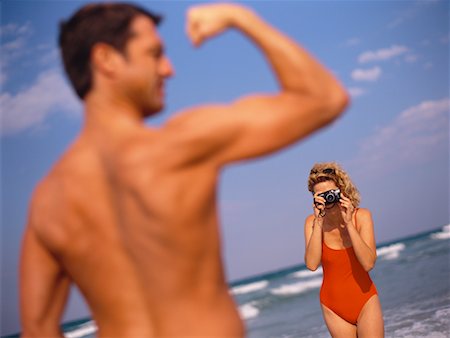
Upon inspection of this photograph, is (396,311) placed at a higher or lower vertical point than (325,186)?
lower

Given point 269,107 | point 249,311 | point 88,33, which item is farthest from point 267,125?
point 249,311

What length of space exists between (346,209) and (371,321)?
0.85 meters

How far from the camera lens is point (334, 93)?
131 cm

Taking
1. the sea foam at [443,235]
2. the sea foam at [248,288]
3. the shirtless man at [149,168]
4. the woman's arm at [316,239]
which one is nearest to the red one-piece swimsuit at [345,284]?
the woman's arm at [316,239]

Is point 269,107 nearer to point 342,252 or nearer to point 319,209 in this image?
point 319,209

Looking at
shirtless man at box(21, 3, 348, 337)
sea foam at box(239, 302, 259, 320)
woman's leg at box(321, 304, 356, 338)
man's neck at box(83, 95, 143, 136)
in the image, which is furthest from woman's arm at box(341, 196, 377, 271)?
sea foam at box(239, 302, 259, 320)

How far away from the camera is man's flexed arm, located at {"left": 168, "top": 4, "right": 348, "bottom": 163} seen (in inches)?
49.9

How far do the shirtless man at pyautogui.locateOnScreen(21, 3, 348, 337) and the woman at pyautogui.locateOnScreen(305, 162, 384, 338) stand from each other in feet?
11.2

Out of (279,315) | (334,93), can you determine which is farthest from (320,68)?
(279,315)

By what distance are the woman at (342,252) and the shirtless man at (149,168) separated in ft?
11.2

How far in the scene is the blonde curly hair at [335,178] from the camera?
196 inches

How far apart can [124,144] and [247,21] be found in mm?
376

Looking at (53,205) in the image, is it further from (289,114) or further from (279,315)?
(279,315)

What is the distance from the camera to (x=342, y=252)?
16.0 ft
